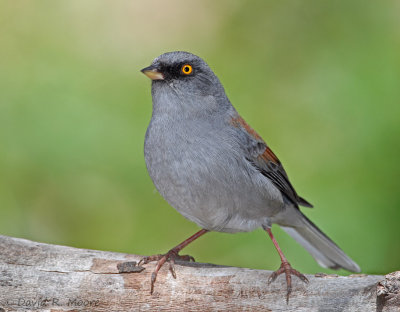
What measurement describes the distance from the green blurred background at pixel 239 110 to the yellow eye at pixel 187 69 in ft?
3.61

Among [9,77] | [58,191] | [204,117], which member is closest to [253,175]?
[204,117]

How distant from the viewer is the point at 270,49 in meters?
5.58

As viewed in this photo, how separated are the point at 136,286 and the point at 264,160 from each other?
131cm

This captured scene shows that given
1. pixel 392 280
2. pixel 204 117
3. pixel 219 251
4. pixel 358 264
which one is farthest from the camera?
pixel 219 251

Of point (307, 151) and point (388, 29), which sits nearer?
point (307, 151)

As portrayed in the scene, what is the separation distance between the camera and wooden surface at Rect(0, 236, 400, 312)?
342cm

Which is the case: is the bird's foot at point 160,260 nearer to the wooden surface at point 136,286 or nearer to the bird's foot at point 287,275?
the wooden surface at point 136,286

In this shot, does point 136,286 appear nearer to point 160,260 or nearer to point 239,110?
point 160,260

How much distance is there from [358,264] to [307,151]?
1103 millimetres

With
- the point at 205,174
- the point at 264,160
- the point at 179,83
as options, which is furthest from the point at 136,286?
the point at 179,83

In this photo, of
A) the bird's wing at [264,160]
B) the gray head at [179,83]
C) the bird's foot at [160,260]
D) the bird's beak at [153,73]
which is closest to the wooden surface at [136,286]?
the bird's foot at [160,260]

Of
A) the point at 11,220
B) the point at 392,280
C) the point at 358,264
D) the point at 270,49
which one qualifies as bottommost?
the point at 392,280

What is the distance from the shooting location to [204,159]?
372cm

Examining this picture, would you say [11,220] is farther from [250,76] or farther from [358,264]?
[358,264]
